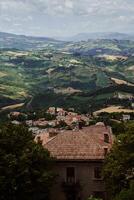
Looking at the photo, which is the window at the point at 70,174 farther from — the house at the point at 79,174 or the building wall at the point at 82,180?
the building wall at the point at 82,180

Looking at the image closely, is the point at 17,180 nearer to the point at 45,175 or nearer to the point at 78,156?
the point at 45,175

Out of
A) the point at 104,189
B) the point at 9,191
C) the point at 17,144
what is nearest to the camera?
the point at 9,191

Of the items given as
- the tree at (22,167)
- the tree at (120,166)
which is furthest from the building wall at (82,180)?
the tree at (120,166)

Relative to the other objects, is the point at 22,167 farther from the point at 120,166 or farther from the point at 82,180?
the point at 82,180

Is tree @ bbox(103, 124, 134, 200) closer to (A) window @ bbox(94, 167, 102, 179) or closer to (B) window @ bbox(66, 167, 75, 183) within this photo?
(A) window @ bbox(94, 167, 102, 179)

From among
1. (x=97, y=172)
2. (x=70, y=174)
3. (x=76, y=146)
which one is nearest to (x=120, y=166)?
(x=97, y=172)

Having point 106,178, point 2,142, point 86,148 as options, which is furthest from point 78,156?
point 2,142
